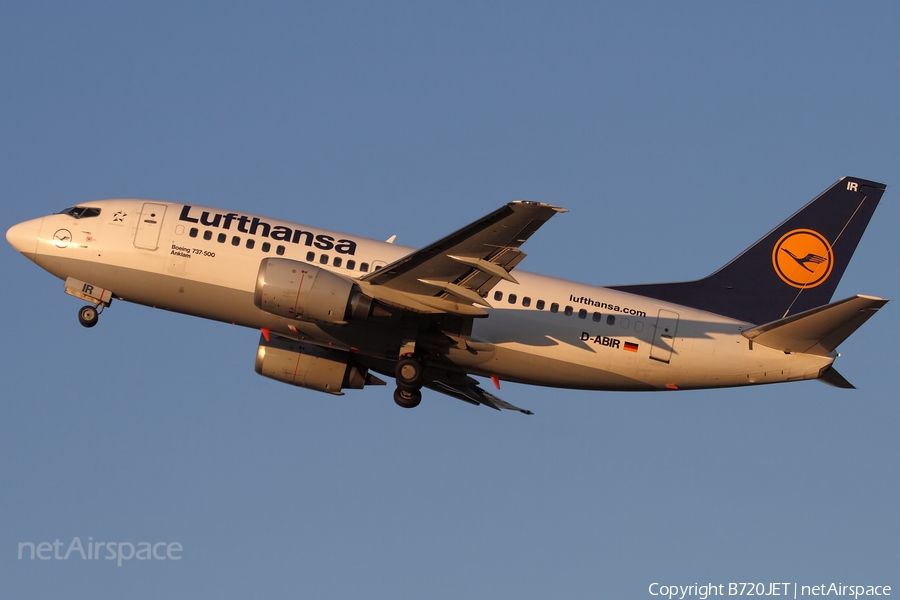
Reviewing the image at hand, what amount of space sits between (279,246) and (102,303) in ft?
20.1

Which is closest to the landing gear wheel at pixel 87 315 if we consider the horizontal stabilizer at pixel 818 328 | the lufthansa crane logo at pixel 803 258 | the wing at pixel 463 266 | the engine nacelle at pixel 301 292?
the engine nacelle at pixel 301 292

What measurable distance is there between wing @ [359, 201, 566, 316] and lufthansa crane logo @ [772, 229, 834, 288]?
1173 centimetres

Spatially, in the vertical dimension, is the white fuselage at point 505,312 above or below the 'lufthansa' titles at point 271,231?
below

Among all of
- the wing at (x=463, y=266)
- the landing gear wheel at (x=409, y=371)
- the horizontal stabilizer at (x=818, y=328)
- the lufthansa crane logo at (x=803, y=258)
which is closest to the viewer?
the wing at (x=463, y=266)

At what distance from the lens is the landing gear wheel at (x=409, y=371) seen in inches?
1291

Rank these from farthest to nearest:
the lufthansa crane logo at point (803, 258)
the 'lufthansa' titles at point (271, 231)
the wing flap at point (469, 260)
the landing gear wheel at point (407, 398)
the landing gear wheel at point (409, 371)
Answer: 1. the lufthansa crane logo at point (803, 258)
2. the landing gear wheel at point (407, 398)
3. the 'lufthansa' titles at point (271, 231)
4. the landing gear wheel at point (409, 371)
5. the wing flap at point (469, 260)

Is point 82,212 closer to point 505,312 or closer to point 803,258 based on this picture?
point 505,312

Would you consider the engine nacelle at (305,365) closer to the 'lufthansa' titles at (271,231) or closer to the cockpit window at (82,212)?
the 'lufthansa' titles at (271,231)

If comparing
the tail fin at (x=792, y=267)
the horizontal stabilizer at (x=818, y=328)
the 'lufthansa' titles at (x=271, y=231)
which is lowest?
the 'lufthansa' titles at (x=271, y=231)

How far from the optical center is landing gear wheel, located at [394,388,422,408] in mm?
33594

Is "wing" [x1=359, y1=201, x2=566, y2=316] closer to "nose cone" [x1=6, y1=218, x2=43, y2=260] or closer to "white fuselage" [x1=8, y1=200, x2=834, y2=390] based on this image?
"white fuselage" [x1=8, y1=200, x2=834, y2=390]

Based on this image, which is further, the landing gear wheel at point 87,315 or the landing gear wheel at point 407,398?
the landing gear wheel at point 87,315

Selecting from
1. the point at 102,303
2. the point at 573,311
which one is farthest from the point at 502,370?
the point at 102,303

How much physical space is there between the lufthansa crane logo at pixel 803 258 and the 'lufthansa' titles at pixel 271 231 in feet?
47.5
